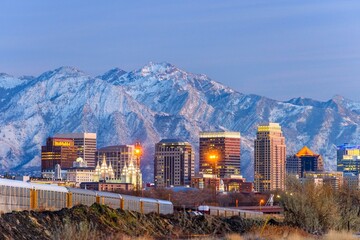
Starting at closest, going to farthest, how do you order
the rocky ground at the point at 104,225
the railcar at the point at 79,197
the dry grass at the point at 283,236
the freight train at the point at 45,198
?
the rocky ground at the point at 104,225, the dry grass at the point at 283,236, the freight train at the point at 45,198, the railcar at the point at 79,197

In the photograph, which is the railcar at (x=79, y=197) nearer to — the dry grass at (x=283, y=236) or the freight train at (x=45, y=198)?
the freight train at (x=45, y=198)

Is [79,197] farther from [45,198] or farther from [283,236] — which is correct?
[283,236]

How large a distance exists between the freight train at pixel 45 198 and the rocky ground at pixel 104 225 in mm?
2287

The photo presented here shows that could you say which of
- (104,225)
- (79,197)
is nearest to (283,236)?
(104,225)

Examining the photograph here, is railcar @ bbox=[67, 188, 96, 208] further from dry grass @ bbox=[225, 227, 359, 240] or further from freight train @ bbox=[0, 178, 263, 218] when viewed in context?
dry grass @ bbox=[225, 227, 359, 240]

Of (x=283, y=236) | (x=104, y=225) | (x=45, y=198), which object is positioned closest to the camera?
(x=104, y=225)

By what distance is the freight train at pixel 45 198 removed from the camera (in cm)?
5897

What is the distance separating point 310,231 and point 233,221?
38.1 feet

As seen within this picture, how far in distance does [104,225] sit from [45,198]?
23.7 ft

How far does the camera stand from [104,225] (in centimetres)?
6166

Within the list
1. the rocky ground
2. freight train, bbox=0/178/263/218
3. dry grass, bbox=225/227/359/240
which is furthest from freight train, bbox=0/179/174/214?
dry grass, bbox=225/227/359/240

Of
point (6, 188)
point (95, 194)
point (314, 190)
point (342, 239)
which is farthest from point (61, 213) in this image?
point (314, 190)

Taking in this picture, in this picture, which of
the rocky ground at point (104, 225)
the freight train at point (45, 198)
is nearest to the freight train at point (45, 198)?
the freight train at point (45, 198)

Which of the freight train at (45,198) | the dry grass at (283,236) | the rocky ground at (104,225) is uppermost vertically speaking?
the freight train at (45,198)
